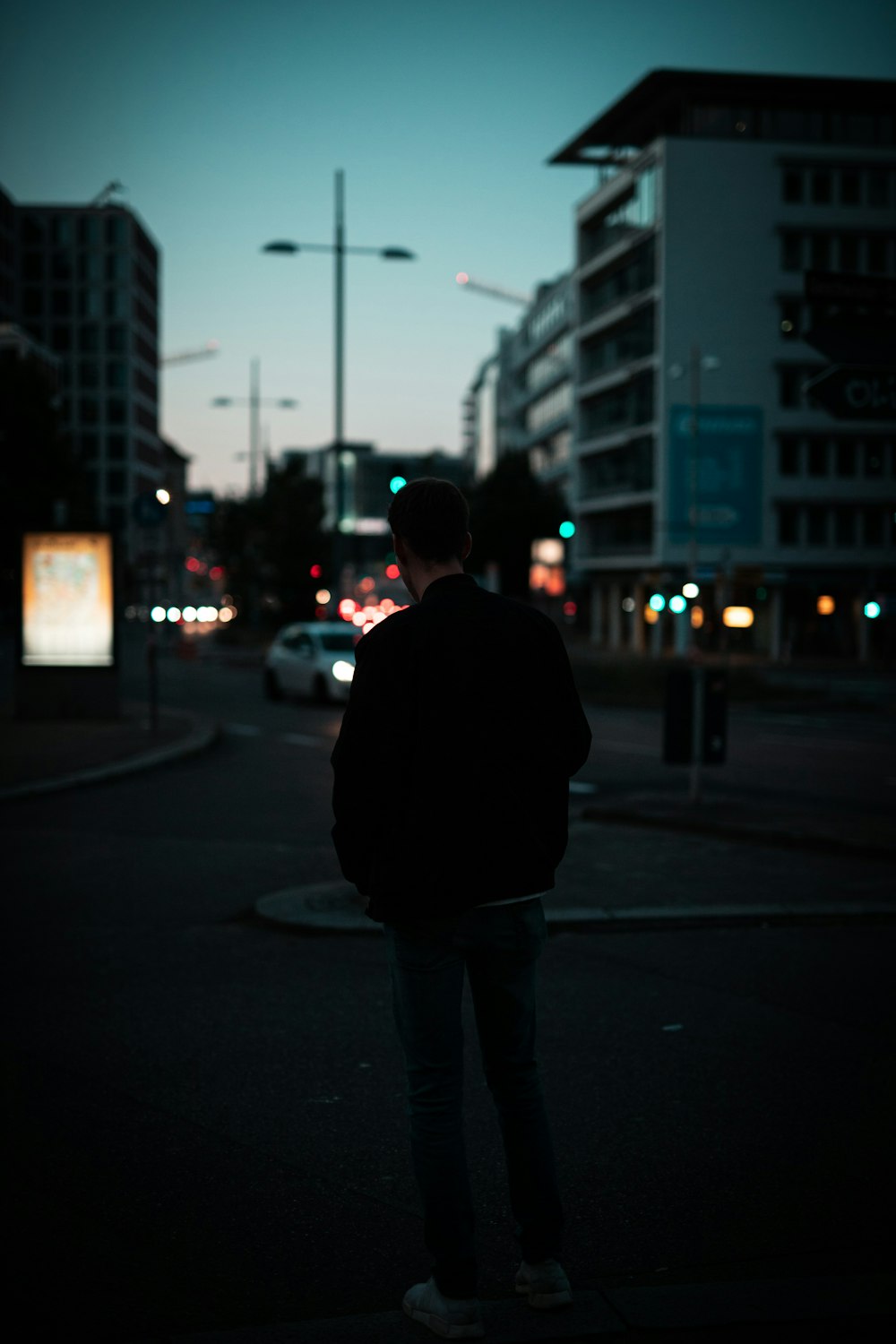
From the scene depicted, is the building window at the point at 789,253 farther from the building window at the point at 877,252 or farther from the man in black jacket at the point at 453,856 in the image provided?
the man in black jacket at the point at 453,856

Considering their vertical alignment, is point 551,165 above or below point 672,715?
above

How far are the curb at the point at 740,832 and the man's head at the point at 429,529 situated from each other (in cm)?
693

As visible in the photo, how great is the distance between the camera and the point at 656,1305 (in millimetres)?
2969

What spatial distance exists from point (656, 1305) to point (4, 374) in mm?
72500

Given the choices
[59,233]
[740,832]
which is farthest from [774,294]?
[59,233]

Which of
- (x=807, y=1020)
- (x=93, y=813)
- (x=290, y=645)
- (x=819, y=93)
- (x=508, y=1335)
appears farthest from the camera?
(x=819, y=93)

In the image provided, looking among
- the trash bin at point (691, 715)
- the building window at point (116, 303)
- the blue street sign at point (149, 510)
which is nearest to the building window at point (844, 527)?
the blue street sign at point (149, 510)

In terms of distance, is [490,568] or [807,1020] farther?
[490,568]

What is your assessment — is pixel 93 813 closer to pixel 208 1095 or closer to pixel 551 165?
pixel 208 1095

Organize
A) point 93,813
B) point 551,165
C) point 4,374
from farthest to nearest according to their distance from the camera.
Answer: point 4,374 < point 551,165 < point 93,813

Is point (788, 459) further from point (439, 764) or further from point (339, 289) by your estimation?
point (439, 764)

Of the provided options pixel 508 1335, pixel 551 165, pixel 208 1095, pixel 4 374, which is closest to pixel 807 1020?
pixel 208 1095

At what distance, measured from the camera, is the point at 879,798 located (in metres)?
13.2

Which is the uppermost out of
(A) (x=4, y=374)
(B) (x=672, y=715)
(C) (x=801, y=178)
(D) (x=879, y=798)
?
(C) (x=801, y=178)
